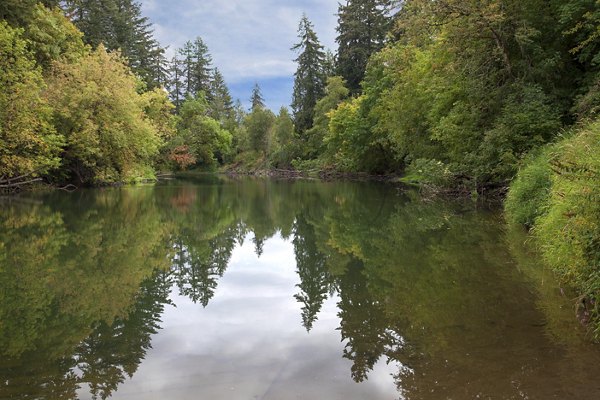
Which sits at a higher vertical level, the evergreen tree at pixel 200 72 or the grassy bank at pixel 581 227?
the evergreen tree at pixel 200 72

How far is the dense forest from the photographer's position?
33.1 ft

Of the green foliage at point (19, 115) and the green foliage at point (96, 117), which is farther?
the green foliage at point (96, 117)

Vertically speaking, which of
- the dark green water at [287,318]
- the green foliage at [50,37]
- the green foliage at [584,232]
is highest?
the green foliage at [50,37]

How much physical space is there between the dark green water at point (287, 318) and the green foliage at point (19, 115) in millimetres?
12565

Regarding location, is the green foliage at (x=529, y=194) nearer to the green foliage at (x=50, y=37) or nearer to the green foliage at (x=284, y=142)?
the green foliage at (x=50, y=37)

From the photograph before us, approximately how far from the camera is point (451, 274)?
7.52 metres

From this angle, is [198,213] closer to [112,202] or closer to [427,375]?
[112,202]

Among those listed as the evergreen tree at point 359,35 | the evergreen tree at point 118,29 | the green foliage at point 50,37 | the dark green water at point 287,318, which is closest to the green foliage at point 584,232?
the dark green water at point 287,318

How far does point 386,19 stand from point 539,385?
56.3m

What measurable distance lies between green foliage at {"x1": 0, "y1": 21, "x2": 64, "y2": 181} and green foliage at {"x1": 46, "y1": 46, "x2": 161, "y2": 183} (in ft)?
8.74

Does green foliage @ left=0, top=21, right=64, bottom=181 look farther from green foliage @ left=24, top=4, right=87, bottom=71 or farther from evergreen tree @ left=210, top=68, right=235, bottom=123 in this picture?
evergreen tree @ left=210, top=68, right=235, bottom=123

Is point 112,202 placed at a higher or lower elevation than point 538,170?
lower

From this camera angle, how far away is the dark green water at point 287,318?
393cm

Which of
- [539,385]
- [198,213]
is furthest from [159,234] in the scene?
[539,385]
